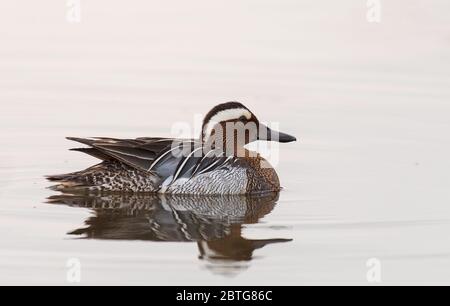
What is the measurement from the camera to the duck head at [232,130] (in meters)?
12.8

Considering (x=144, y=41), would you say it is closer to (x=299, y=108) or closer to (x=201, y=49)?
(x=201, y=49)

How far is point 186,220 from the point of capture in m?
11.5

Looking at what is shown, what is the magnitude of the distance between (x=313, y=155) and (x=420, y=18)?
615 centimetres

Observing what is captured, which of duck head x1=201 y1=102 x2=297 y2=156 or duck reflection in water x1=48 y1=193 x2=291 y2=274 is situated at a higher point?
duck head x1=201 y1=102 x2=297 y2=156

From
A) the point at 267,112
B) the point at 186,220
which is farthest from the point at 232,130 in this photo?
the point at 267,112

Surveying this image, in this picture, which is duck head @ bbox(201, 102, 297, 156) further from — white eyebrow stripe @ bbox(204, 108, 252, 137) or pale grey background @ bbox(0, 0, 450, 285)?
pale grey background @ bbox(0, 0, 450, 285)

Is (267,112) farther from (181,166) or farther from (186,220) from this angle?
(186,220)

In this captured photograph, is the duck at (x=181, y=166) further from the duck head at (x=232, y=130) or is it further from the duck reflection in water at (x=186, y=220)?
the duck reflection in water at (x=186, y=220)

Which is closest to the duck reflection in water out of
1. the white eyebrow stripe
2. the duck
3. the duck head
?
the duck

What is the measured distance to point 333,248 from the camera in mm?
10406

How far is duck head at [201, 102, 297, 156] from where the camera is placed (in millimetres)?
12773

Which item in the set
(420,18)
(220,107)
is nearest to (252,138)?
(220,107)

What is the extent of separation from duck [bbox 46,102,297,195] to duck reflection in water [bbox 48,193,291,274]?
0.40ft
